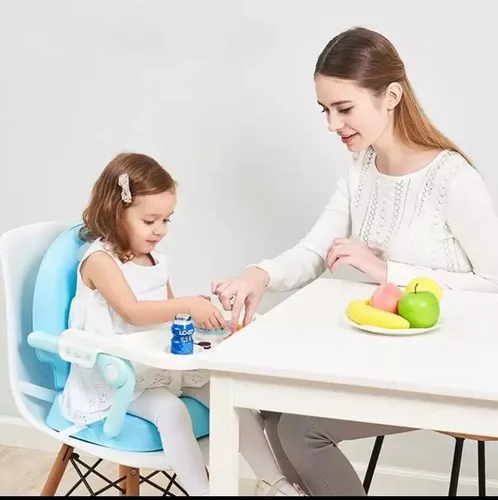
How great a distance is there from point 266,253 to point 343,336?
1.08 meters

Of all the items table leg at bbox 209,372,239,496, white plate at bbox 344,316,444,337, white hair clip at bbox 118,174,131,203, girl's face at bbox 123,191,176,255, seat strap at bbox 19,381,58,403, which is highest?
white hair clip at bbox 118,174,131,203

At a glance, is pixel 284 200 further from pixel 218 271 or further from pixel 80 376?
pixel 80 376

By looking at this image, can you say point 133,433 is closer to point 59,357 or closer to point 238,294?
point 59,357

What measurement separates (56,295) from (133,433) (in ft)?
1.11

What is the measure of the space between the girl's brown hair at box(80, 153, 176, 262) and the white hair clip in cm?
2

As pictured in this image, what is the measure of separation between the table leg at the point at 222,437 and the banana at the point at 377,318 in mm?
299

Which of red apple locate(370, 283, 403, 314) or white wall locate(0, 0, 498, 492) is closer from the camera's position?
red apple locate(370, 283, 403, 314)

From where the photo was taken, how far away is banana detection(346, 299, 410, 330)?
1548 mm

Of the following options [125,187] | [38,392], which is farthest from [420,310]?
[38,392]

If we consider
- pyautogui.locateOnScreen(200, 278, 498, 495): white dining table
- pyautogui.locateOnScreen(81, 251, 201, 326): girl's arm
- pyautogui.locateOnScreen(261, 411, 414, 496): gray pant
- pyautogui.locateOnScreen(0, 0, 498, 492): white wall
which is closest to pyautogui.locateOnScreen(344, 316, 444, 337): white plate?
pyautogui.locateOnScreen(200, 278, 498, 495): white dining table

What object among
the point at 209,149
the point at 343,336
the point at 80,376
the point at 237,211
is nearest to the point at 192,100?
the point at 209,149

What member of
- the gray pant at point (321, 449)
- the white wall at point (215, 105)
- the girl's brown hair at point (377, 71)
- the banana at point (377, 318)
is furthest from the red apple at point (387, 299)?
the white wall at point (215, 105)

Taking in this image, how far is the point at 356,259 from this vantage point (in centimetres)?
198

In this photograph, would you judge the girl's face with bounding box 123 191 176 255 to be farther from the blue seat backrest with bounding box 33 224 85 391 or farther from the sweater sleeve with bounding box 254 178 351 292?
the sweater sleeve with bounding box 254 178 351 292
